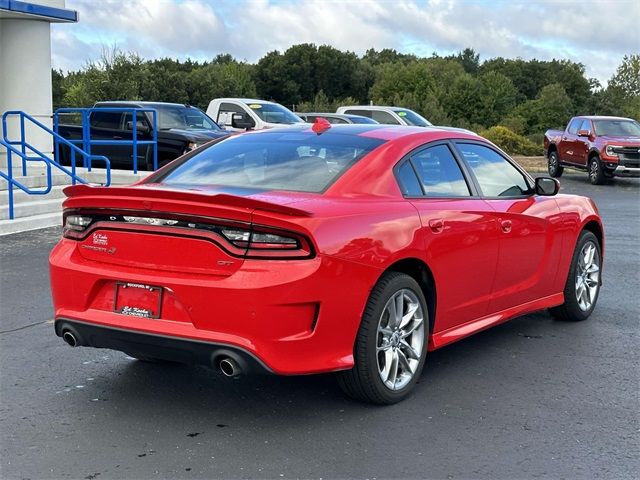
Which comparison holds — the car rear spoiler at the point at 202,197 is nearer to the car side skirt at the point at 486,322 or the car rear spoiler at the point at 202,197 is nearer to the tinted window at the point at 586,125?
the car side skirt at the point at 486,322

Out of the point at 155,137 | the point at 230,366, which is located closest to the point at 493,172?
the point at 230,366

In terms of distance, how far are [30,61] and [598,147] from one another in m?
14.3

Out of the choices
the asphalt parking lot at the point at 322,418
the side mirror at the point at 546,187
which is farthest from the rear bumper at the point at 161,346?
the side mirror at the point at 546,187

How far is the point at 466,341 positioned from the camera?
19.9 feet

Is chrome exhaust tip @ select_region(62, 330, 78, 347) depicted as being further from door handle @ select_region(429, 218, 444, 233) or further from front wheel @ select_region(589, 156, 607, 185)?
front wheel @ select_region(589, 156, 607, 185)

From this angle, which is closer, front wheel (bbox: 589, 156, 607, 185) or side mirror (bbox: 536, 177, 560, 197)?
side mirror (bbox: 536, 177, 560, 197)

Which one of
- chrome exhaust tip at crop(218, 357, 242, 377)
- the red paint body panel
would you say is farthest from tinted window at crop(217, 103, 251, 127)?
chrome exhaust tip at crop(218, 357, 242, 377)

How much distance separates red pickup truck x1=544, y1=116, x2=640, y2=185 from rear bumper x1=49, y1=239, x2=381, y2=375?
18398 millimetres

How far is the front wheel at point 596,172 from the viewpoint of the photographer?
2131 centimetres

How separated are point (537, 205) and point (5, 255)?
6317 millimetres

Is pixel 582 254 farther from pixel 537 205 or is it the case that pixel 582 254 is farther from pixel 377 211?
pixel 377 211

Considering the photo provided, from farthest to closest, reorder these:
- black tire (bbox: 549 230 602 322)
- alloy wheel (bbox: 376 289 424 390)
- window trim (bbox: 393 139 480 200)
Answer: black tire (bbox: 549 230 602 322), window trim (bbox: 393 139 480 200), alloy wheel (bbox: 376 289 424 390)

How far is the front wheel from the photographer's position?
69.9 ft

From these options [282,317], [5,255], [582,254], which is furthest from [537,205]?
[5,255]
